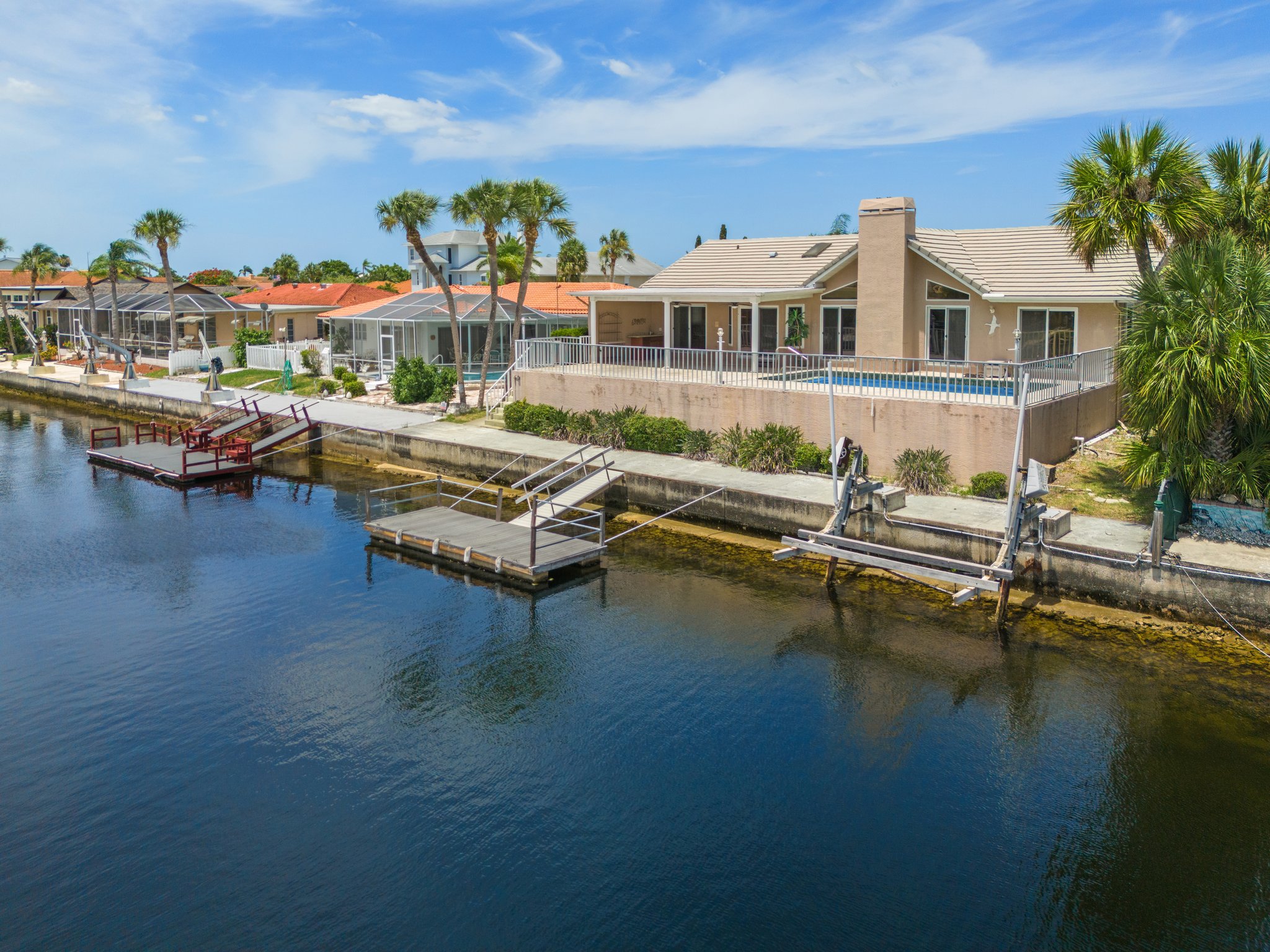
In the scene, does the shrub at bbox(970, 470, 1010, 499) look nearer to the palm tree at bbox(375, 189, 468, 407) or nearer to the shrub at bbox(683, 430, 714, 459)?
the shrub at bbox(683, 430, 714, 459)

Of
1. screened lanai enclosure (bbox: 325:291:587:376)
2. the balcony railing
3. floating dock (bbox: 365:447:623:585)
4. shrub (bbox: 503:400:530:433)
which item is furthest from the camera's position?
screened lanai enclosure (bbox: 325:291:587:376)

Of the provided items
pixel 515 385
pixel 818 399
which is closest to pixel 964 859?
pixel 818 399

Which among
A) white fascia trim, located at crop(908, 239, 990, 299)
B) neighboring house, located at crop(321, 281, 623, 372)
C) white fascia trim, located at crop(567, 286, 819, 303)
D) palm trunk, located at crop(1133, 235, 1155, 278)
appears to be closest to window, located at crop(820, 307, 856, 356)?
white fascia trim, located at crop(567, 286, 819, 303)

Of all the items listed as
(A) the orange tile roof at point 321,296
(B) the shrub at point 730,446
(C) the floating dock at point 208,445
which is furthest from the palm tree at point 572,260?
(B) the shrub at point 730,446

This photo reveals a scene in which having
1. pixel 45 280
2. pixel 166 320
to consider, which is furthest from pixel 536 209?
pixel 45 280

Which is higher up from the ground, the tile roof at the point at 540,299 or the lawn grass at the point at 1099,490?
the tile roof at the point at 540,299

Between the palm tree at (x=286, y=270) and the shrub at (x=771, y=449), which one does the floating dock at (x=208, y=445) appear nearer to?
the shrub at (x=771, y=449)
